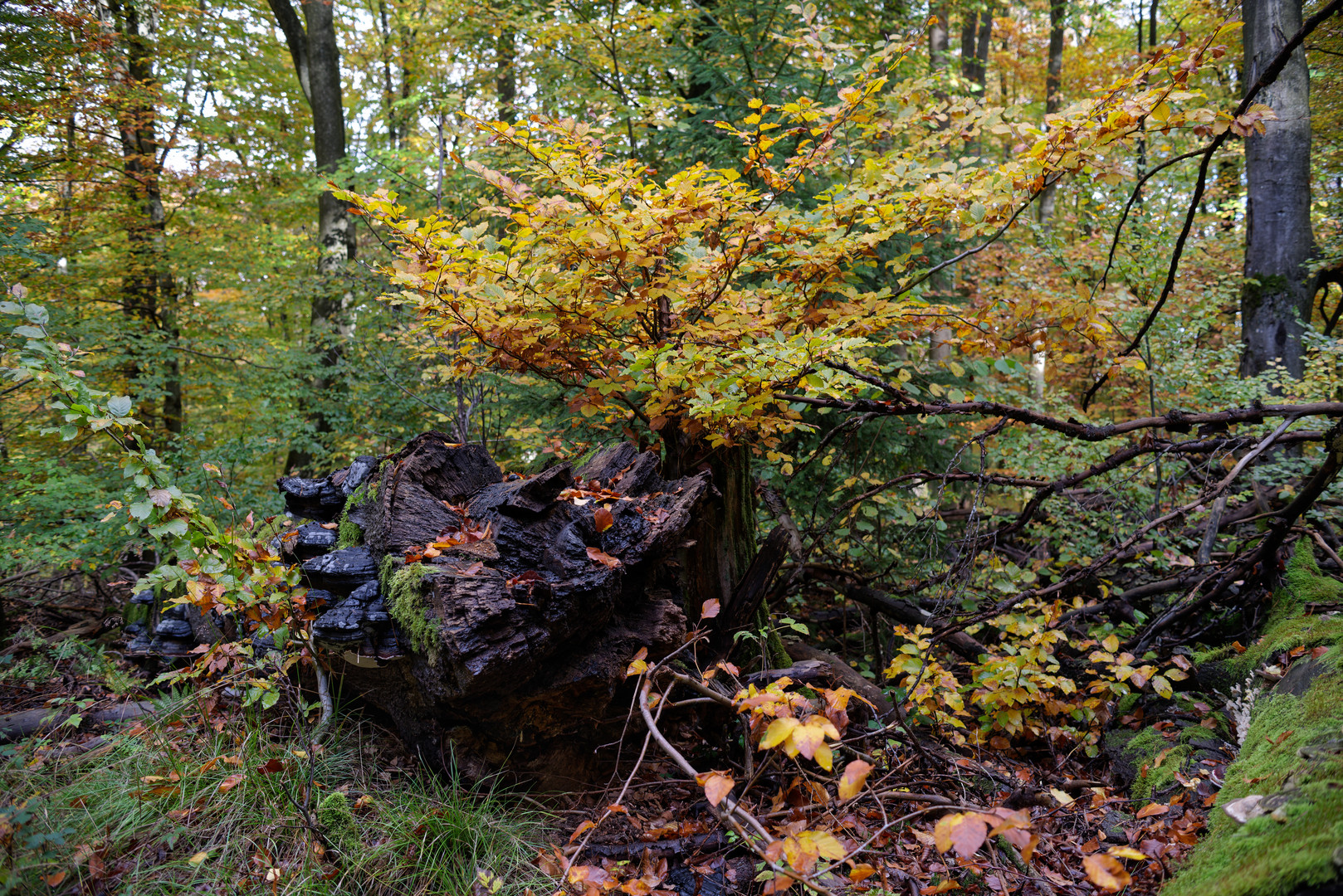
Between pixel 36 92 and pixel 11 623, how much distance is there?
4.55 metres

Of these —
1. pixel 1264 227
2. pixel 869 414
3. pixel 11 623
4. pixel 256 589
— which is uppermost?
pixel 1264 227

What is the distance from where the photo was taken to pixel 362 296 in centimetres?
827

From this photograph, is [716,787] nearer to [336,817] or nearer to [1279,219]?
[336,817]

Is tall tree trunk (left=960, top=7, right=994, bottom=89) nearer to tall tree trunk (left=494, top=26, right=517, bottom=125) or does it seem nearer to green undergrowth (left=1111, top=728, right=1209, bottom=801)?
tall tree trunk (left=494, top=26, right=517, bottom=125)

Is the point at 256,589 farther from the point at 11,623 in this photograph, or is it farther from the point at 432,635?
the point at 11,623

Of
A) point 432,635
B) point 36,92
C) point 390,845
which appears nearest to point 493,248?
point 432,635

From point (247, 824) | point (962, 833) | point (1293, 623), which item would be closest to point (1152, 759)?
point (1293, 623)

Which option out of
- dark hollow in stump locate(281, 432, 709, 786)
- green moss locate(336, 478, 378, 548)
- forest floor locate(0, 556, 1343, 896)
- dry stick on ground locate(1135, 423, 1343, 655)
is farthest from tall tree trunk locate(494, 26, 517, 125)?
dry stick on ground locate(1135, 423, 1343, 655)

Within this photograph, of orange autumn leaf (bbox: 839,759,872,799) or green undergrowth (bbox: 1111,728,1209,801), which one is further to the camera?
green undergrowth (bbox: 1111,728,1209,801)

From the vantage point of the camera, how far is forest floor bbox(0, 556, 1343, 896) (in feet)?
7.49

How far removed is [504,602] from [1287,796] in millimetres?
2365

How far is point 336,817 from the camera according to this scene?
8.36 feet

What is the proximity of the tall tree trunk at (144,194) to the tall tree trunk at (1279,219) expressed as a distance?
10.9 m

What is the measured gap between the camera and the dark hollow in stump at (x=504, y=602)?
97.3 inches
